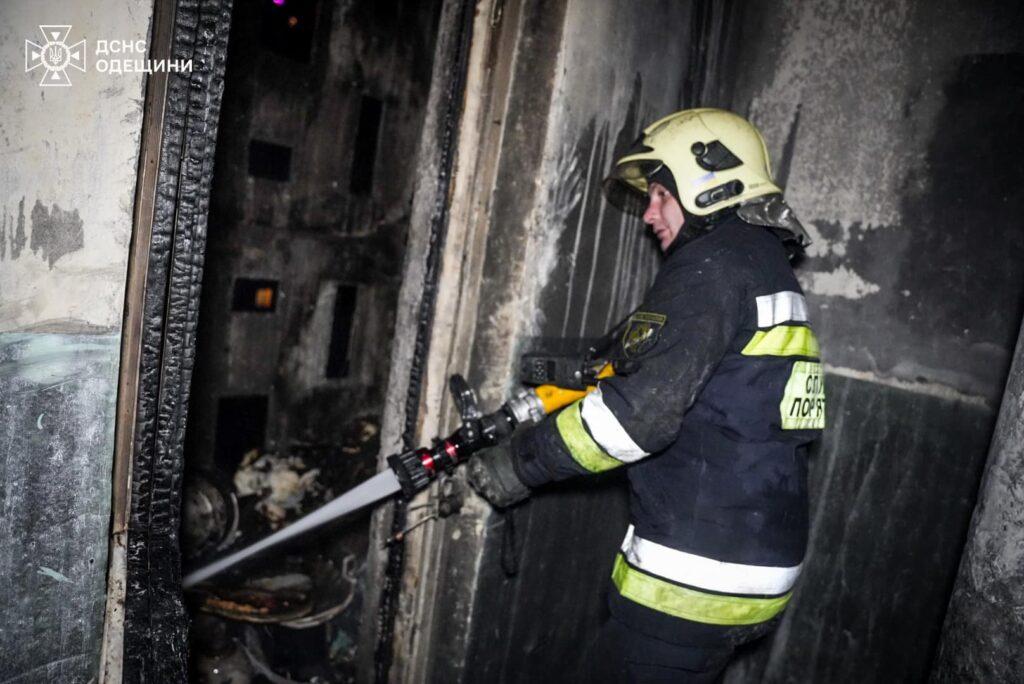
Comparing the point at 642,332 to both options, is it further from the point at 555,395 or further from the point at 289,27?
the point at 289,27

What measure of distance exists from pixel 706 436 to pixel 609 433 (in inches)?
14.6

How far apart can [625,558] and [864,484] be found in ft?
4.50

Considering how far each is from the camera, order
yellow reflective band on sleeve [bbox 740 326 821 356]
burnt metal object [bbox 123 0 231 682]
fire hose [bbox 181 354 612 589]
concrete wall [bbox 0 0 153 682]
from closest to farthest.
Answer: concrete wall [bbox 0 0 153 682]
burnt metal object [bbox 123 0 231 682]
yellow reflective band on sleeve [bbox 740 326 821 356]
fire hose [bbox 181 354 612 589]

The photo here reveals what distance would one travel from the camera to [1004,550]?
1.66 metres

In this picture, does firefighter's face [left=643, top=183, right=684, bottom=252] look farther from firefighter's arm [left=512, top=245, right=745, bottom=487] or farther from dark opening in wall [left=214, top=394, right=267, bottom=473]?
dark opening in wall [left=214, top=394, right=267, bottom=473]

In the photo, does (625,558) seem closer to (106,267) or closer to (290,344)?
(106,267)

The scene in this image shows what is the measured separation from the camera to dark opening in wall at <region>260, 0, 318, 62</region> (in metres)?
4.11

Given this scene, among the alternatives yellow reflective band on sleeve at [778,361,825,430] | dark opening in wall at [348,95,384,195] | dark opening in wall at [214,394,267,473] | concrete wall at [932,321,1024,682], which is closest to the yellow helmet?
yellow reflective band on sleeve at [778,361,825,430]

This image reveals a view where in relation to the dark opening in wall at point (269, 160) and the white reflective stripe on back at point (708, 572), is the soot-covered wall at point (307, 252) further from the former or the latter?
the white reflective stripe on back at point (708, 572)

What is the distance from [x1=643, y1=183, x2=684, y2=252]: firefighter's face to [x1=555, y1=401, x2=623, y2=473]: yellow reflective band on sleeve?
31.4 inches

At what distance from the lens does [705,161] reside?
7.31 feet

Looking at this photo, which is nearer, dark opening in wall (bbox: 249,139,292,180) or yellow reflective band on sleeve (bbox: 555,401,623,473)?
yellow reflective band on sleeve (bbox: 555,401,623,473)

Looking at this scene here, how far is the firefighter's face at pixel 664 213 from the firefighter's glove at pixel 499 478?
1003mm

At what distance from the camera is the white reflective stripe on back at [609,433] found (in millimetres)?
1975
